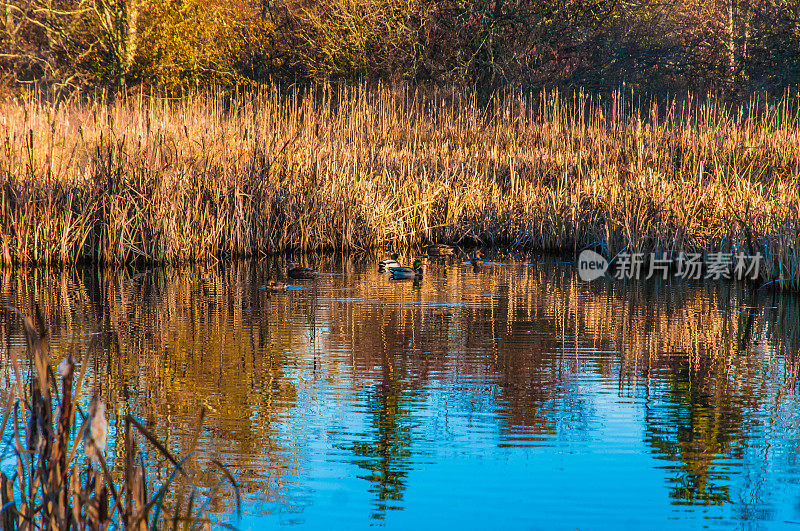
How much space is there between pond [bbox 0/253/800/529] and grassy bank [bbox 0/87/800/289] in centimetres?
110

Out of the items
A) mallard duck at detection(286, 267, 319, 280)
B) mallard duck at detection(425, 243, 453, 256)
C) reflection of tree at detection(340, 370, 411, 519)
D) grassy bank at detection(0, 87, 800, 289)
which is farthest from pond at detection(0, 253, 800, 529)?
mallard duck at detection(425, 243, 453, 256)

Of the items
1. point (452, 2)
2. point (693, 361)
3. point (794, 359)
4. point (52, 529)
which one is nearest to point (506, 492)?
point (52, 529)

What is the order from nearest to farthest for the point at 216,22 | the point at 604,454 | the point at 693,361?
the point at 604,454
the point at 693,361
the point at 216,22

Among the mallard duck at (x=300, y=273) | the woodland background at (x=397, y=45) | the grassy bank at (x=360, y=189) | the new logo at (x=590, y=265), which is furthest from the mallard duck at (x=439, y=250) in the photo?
the woodland background at (x=397, y=45)

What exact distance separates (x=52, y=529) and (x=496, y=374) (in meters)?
2.84

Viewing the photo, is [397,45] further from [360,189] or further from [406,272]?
[406,272]

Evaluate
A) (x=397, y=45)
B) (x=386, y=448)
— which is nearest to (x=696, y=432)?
(x=386, y=448)

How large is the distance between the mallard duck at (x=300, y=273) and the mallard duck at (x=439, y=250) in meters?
1.93

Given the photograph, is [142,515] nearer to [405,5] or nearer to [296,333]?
[296,333]

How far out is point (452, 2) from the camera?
2075 centimetres

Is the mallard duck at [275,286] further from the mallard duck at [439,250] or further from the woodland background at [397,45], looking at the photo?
the woodland background at [397,45]

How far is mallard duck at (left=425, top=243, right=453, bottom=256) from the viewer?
30.4ft

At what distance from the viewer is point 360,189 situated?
9453mm

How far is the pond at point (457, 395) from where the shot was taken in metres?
2.86
